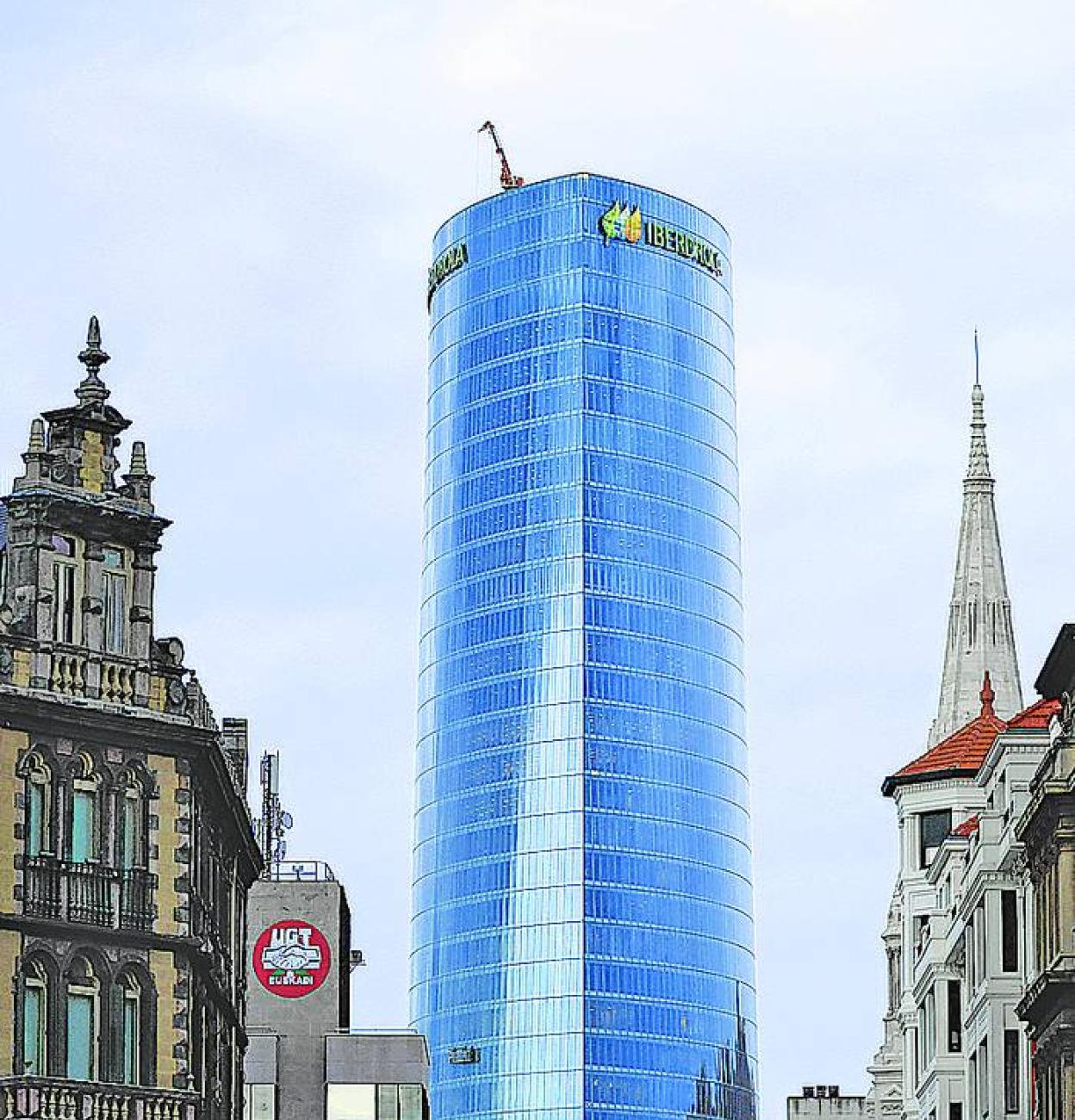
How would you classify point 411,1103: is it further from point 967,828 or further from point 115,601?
point 115,601

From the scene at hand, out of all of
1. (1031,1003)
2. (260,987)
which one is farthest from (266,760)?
(1031,1003)

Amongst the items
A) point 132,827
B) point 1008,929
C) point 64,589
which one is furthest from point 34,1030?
point 1008,929

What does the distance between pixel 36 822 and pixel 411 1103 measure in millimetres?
59168

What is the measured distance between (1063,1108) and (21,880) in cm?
3669

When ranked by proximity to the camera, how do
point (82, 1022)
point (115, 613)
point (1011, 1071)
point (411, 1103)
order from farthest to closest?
point (411, 1103)
point (1011, 1071)
point (115, 613)
point (82, 1022)

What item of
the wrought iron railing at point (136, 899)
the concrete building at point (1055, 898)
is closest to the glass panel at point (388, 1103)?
the concrete building at point (1055, 898)

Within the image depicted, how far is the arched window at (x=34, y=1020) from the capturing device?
9800cm

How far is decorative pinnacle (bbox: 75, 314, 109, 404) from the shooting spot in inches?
4166

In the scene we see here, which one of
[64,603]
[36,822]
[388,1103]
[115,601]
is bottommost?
[388,1103]

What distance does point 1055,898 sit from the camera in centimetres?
11538

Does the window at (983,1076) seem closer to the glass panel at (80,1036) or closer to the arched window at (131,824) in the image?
the arched window at (131,824)

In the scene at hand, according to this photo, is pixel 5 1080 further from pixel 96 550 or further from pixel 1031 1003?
pixel 1031 1003

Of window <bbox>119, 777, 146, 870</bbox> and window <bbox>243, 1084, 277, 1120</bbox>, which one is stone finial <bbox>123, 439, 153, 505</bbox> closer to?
window <bbox>119, 777, 146, 870</bbox>

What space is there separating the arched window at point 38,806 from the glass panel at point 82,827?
0.86m
